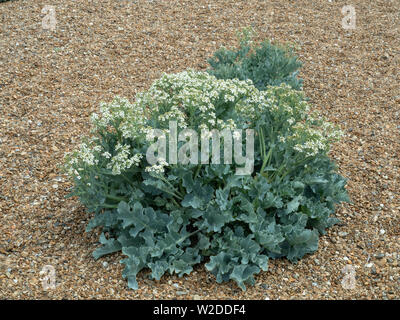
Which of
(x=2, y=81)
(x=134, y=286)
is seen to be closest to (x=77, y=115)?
(x=2, y=81)

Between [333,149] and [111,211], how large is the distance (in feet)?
7.59

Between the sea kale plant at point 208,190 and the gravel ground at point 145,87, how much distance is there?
152 millimetres

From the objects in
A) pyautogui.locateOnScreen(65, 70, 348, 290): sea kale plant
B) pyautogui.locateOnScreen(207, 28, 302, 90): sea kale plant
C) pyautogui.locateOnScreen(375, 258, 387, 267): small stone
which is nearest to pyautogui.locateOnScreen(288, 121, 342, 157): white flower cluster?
pyautogui.locateOnScreen(65, 70, 348, 290): sea kale plant

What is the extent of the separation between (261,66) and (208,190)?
235 cm

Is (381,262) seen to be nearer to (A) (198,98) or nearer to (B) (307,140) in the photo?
(B) (307,140)

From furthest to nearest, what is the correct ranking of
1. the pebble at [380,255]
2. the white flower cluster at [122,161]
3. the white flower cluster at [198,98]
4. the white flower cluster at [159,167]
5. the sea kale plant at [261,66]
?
the sea kale plant at [261,66]
the pebble at [380,255]
the white flower cluster at [198,98]
the white flower cluster at [122,161]
the white flower cluster at [159,167]

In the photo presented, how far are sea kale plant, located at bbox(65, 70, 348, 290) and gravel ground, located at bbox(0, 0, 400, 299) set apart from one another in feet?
0.50

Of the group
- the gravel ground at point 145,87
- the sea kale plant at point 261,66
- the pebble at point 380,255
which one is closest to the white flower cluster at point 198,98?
the gravel ground at point 145,87

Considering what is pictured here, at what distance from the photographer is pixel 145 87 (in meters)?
5.49

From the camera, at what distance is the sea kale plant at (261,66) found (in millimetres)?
4953

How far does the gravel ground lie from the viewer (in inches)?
127

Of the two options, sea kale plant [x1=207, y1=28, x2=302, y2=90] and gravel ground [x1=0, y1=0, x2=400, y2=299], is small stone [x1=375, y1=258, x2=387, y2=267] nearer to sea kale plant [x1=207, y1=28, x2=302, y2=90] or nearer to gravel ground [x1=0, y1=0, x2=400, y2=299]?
gravel ground [x1=0, y1=0, x2=400, y2=299]

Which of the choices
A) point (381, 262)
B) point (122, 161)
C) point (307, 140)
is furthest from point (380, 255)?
point (122, 161)

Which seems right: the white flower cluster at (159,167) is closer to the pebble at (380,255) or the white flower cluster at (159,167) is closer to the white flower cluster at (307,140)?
the white flower cluster at (307,140)
